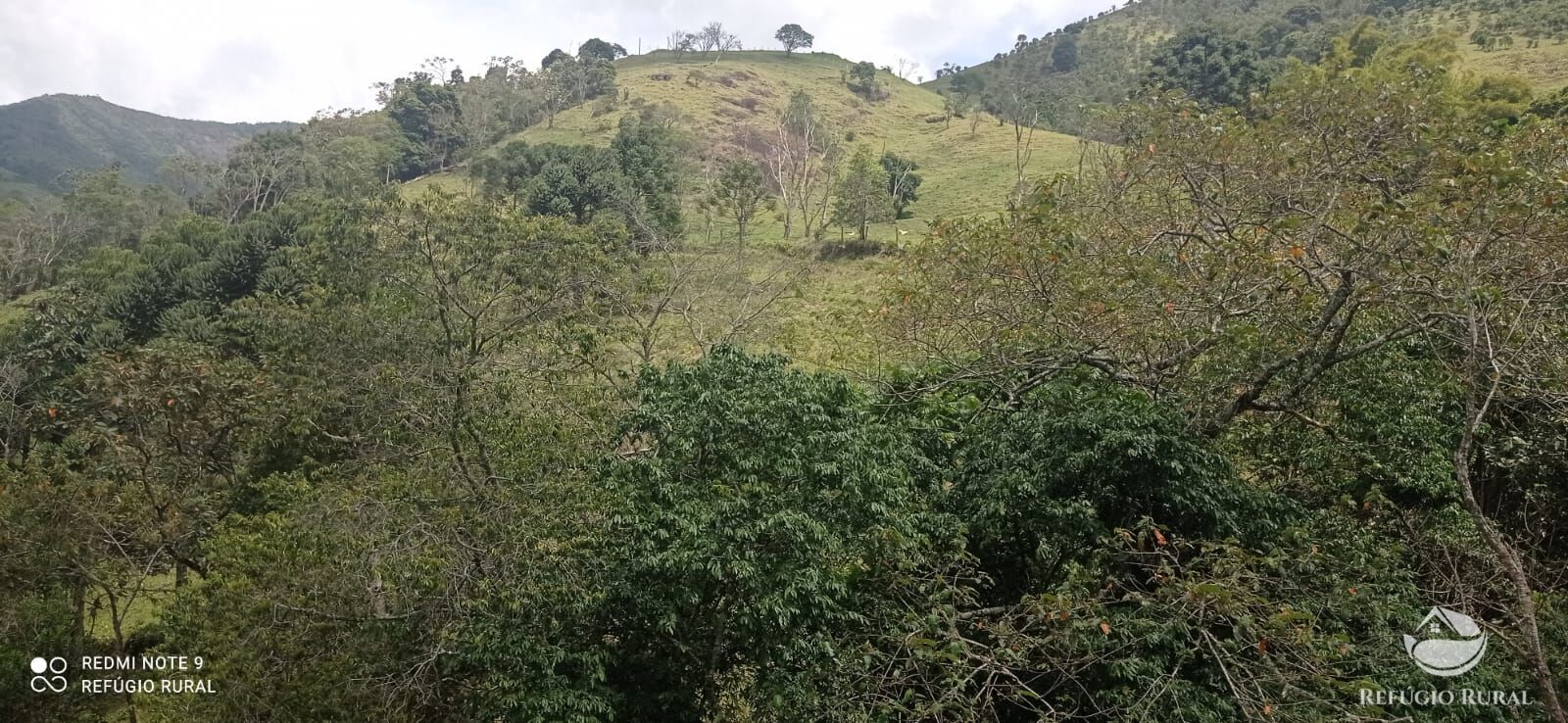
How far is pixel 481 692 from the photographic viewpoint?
7480mm

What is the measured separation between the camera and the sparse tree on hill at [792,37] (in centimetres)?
9219

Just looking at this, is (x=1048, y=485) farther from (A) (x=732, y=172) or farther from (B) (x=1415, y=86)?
(A) (x=732, y=172)

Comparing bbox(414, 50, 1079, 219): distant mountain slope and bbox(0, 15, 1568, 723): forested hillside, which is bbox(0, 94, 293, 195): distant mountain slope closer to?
bbox(414, 50, 1079, 219): distant mountain slope

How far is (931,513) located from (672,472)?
2.77 m

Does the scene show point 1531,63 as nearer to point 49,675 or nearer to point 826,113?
point 826,113

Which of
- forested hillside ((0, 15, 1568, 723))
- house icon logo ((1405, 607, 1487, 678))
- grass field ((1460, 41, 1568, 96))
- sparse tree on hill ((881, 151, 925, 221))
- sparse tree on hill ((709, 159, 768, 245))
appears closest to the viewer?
house icon logo ((1405, 607, 1487, 678))

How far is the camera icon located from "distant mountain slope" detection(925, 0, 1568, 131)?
1768 centimetres

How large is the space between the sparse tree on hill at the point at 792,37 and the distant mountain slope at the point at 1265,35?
1532 centimetres

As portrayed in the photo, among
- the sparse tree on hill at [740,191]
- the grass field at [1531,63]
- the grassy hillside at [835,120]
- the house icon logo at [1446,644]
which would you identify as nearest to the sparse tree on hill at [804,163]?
the grassy hillside at [835,120]

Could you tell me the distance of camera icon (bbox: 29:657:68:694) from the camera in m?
10.9

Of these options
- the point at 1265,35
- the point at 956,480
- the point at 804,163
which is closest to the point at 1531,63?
the point at 1265,35

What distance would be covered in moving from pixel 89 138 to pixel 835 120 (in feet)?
373

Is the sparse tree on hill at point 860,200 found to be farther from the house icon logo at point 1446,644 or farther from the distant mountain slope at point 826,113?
the house icon logo at point 1446,644

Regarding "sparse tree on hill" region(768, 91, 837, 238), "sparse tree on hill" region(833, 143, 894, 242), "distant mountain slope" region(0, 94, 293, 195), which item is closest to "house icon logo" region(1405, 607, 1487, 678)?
"sparse tree on hill" region(833, 143, 894, 242)
